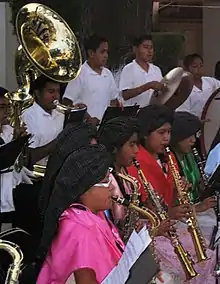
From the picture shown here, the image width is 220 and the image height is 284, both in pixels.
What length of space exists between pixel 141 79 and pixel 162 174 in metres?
2.31

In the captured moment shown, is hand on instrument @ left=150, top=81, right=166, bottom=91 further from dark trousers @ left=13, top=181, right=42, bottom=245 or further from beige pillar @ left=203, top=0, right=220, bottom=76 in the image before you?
beige pillar @ left=203, top=0, right=220, bottom=76

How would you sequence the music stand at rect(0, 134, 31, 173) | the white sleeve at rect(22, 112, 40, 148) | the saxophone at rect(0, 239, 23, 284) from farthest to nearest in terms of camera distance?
the white sleeve at rect(22, 112, 40, 148) < the music stand at rect(0, 134, 31, 173) < the saxophone at rect(0, 239, 23, 284)

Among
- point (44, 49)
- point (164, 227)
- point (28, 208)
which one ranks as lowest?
point (28, 208)

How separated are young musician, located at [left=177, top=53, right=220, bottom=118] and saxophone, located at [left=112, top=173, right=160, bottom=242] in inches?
122

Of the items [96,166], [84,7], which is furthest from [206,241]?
[84,7]

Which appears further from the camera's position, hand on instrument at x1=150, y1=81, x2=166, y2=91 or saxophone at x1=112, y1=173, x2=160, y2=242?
hand on instrument at x1=150, y1=81, x2=166, y2=91

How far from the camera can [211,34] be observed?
31.1ft

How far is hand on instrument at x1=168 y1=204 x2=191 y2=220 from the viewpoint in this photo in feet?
12.9

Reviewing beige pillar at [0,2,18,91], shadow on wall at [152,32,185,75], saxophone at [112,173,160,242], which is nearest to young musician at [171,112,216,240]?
saxophone at [112,173,160,242]

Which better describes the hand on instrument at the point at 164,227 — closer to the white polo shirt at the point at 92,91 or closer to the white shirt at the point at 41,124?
the white shirt at the point at 41,124

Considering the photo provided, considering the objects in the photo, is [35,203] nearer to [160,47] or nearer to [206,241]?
[206,241]

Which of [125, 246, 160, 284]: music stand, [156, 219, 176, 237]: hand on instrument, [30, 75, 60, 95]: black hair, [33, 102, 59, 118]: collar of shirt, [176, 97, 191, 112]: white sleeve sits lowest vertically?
[156, 219, 176, 237]: hand on instrument

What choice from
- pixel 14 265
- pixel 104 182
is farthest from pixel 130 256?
pixel 104 182

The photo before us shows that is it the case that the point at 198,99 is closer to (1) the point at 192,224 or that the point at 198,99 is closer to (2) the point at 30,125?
(2) the point at 30,125
